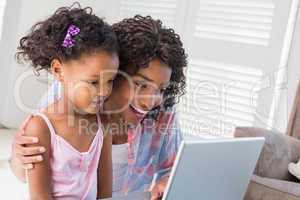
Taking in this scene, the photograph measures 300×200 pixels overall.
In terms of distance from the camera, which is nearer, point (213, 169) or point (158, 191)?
point (213, 169)

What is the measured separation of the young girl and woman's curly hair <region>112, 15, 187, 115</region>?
2.3 inches

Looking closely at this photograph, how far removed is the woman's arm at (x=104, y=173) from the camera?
3.74ft

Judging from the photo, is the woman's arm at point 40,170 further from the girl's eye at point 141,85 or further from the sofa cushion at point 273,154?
the sofa cushion at point 273,154

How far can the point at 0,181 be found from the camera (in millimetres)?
2439

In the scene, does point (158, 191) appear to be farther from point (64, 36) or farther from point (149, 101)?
point (64, 36)

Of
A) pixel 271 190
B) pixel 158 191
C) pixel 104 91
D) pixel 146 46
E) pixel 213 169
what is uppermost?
pixel 146 46

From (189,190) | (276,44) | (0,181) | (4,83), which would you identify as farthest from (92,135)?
(4,83)

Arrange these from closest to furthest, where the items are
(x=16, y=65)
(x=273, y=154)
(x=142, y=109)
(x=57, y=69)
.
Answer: (x=57, y=69)
(x=142, y=109)
(x=273, y=154)
(x=16, y=65)

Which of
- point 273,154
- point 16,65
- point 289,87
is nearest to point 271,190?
point 273,154

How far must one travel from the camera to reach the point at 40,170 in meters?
0.99

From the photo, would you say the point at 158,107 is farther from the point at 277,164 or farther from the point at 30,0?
the point at 30,0

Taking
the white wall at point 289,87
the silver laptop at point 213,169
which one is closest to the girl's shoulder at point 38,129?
the silver laptop at point 213,169

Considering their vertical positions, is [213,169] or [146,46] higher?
[146,46]

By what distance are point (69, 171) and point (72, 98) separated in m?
0.18
